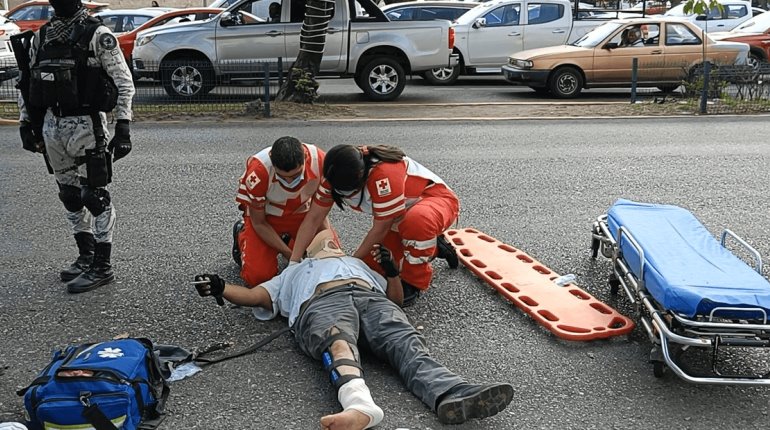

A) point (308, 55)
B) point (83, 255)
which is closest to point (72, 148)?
point (83, 255)

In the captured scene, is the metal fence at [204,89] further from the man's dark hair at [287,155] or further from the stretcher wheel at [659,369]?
the stretcher wheel at [659,369]

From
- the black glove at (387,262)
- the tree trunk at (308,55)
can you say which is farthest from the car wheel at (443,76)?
the black glove at (387,262)

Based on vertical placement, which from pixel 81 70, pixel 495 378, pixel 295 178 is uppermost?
pixel 81 70

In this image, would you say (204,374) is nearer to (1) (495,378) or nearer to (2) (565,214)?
(1) (495,378)

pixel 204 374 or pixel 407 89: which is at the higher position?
pixel 407 89

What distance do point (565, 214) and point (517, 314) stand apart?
7.93ft

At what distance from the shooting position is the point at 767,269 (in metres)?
5.86

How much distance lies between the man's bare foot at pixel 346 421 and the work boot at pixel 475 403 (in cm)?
36

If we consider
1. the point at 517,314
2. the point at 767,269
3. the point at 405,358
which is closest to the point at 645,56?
the point at 767,269

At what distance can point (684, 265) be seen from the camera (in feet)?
14.3

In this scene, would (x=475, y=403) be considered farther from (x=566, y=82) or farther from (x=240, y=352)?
(x=566, y=82)

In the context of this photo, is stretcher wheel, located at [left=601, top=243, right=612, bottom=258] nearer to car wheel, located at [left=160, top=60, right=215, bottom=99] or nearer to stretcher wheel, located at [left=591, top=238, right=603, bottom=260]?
stretcher wheel, located at [left=591, top=238, right=603, bottom=260]

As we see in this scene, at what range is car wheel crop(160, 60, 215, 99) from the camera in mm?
13656

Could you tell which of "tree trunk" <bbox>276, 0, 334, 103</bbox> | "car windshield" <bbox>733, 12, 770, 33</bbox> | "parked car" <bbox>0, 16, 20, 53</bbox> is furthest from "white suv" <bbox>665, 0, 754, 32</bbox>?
"parked car" <bbox>0, 16, 20, 53</bbox>
